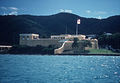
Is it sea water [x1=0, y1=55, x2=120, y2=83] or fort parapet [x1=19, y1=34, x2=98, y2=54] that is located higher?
fort parapet [x1=19, y1=34, x2=98, y2=54]

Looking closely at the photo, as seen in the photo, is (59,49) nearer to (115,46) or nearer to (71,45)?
(71,45)

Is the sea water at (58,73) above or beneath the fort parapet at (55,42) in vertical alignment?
beneath

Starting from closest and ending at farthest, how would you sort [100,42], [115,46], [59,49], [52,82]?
[52,82] → [59,49] → [115,46] → [100,42]

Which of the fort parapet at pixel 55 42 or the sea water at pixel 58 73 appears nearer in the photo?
the sea water at pixel 58 73

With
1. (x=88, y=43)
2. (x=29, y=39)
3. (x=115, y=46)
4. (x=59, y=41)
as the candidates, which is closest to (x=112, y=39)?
(x=115, y=46)

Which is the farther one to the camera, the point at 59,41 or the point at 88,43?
the point at 59,41

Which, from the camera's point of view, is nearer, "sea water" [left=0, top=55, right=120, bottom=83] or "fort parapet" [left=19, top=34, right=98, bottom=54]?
"sea water" [left=0, top=55, right=120, bottom=83]

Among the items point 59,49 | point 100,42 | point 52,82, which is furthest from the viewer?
point 100,42

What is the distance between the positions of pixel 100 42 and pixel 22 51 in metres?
49.8

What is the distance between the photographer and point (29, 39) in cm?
16625

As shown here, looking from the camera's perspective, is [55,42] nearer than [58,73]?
No

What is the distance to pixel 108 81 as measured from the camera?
35562 millimetres

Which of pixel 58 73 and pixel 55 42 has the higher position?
pixel 55 42

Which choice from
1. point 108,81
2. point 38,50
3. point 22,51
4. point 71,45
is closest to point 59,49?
point 71,45
